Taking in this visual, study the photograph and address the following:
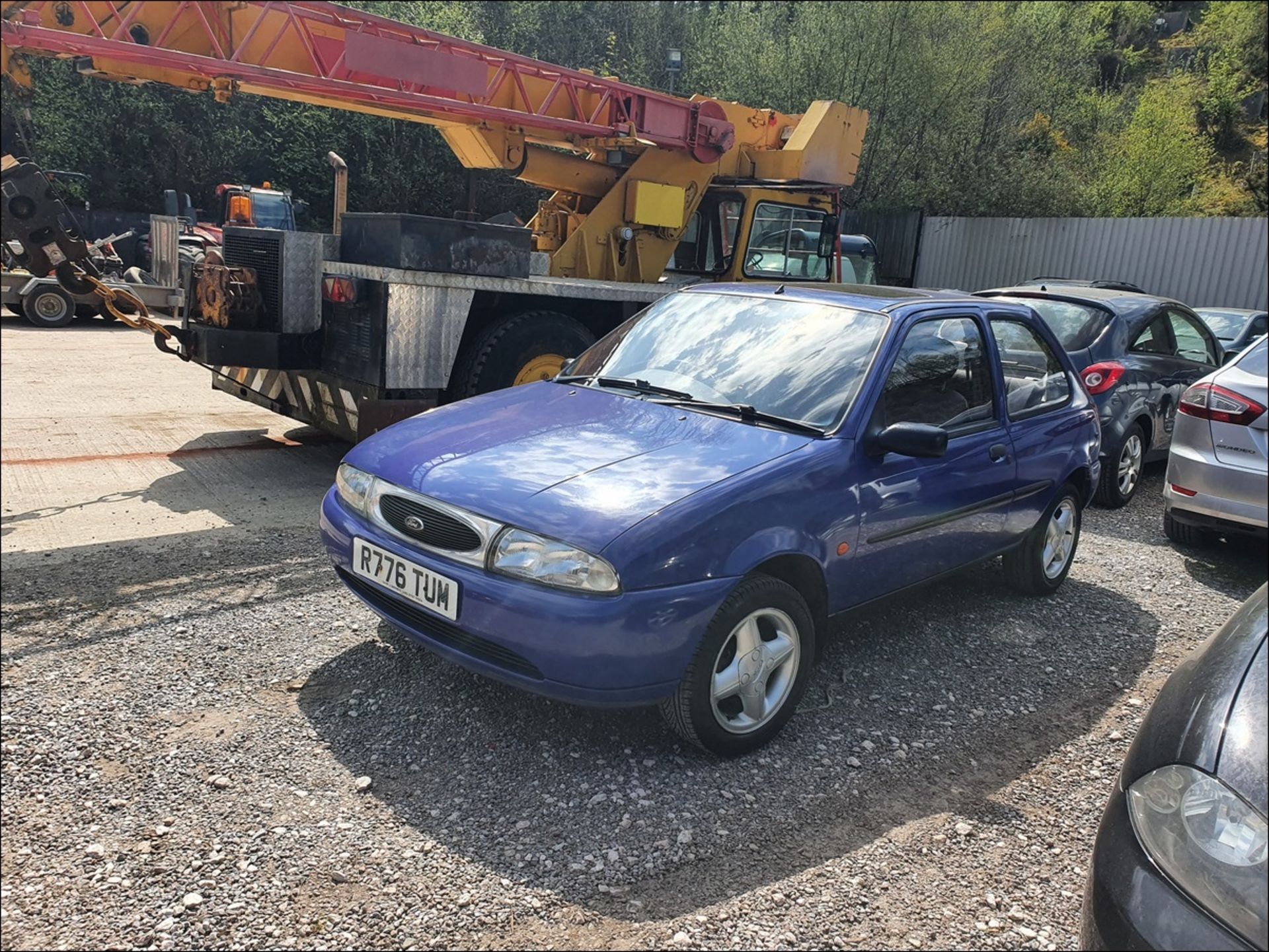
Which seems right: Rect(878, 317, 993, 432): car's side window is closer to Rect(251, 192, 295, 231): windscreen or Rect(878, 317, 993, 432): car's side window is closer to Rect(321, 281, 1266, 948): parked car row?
Rect(321, 281, 1266, 948): parked car row

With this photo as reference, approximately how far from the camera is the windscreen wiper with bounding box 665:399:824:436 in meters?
3.57

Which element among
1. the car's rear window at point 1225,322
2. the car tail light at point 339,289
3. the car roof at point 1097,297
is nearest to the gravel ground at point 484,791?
the car tail light at point 339,289

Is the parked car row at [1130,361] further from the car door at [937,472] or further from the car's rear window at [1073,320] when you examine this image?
the car door at [937,472]

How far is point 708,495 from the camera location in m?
3.07

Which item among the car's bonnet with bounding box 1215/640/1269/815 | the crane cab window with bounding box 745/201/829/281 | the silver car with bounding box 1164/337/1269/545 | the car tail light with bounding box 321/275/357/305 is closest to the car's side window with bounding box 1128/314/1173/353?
the crane cab window with bounding box 745/201/829/281

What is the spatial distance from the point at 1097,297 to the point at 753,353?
4960mm

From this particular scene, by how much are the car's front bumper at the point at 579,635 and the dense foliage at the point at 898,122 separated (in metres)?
19.2

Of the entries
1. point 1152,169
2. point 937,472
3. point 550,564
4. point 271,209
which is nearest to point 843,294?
point 937,472

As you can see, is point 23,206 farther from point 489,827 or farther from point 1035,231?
point 1035,231

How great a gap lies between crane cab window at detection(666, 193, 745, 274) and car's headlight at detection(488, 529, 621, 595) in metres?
6.63

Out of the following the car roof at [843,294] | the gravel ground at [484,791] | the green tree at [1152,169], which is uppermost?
the green tree at [1152,169]

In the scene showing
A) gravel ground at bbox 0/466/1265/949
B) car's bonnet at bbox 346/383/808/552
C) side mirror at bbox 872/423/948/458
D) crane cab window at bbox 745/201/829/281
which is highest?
crane cab window at bbox 745/201/829/281

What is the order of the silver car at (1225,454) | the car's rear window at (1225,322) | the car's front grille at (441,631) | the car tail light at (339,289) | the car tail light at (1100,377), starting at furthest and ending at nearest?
the car's rear window at (1225,322) → the car tail light at (1100,377) → the car tail light at (339,289) → the car's front grille at (441,631) → the silver car at (1225,454)

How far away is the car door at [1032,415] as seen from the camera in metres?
4.54
